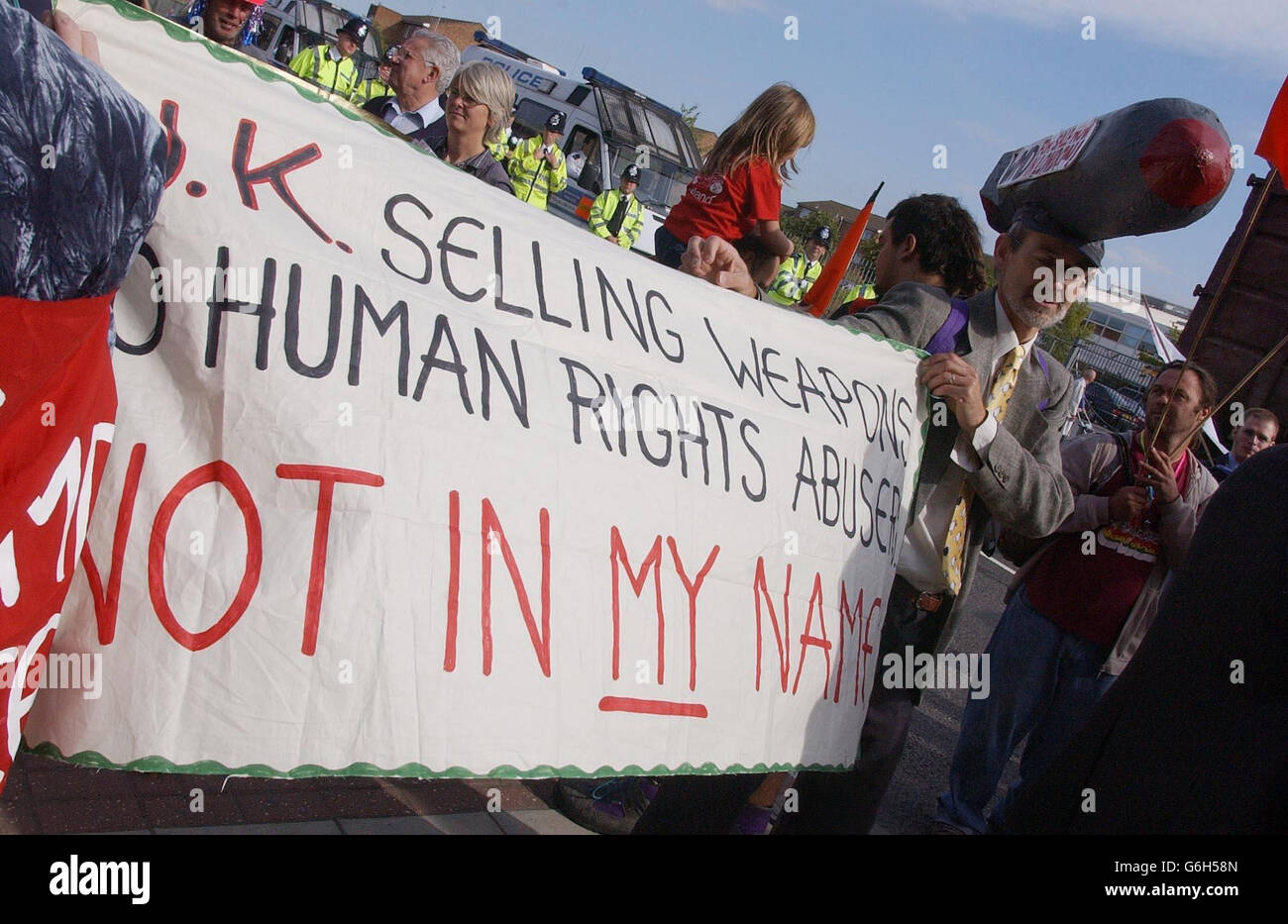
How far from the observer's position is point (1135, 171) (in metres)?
2.54

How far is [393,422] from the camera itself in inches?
71.1

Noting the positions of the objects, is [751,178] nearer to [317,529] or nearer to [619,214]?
[317,529]

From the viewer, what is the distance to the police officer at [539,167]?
542 inches

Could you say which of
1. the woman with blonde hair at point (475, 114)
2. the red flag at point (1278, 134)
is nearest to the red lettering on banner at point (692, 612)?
the red flag at point (1278, 134)

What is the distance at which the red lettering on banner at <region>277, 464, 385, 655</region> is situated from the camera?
171 cm

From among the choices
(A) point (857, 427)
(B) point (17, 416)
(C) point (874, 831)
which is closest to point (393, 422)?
(B) point (17, 416)

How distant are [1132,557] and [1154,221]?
1497mm

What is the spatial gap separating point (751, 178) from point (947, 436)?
136 cm

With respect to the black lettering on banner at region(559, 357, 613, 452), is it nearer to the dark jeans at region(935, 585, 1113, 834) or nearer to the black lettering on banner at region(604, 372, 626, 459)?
the black lettering on banner at region(604, 372, 626, 459)

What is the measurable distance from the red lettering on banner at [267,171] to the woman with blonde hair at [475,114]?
2060mm

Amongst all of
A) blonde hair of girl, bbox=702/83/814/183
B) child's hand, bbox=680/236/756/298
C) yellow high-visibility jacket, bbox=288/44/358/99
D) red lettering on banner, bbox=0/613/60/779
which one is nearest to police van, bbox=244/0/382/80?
yellow high-visibility jacket, bbox=288/44/358/99

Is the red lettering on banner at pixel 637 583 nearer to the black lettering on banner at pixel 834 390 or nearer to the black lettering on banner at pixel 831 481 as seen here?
the black lettering on banner at pixel 831 481

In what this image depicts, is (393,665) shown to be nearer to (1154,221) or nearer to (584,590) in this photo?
(584,590)

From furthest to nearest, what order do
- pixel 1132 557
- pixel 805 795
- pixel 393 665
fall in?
pixel 1132 557 < pixel 805 795 < pixel 393 665
